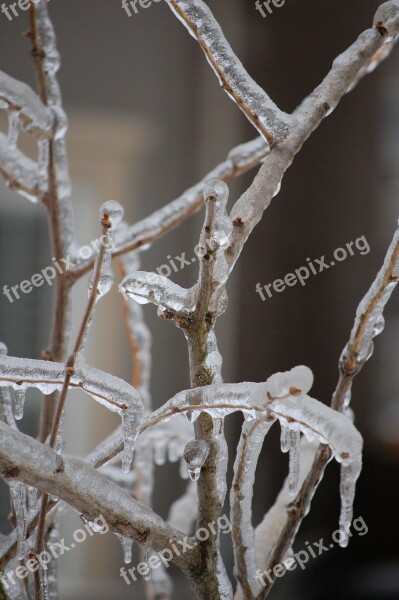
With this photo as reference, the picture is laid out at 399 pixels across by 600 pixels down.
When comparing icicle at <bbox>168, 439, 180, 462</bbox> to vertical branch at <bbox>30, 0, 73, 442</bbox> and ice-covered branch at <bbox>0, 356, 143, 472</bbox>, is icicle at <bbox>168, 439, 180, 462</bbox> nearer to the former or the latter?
vertical branch at <bbox>30, 0, 73, 442</bbox>

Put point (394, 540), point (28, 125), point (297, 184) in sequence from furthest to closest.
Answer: point (297, 184)
point (394, 540)
point (28, 125)

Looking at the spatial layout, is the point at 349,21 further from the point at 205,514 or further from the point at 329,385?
the point at 205,514

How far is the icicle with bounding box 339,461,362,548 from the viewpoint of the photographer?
278 mm

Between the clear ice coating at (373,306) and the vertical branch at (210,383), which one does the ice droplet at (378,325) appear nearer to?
the clear ice coating at (373,306)

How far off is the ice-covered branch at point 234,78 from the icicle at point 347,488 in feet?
0.56

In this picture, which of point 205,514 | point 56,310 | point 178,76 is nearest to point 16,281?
point 178,76

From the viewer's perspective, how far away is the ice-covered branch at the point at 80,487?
30 centimetres

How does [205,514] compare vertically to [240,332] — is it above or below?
below

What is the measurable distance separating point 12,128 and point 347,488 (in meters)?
0.33

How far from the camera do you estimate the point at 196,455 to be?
33cm

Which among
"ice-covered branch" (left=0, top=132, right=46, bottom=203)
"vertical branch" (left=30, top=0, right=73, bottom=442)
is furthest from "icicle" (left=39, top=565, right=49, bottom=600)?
"ice-covered branch" (left=0, top=132, right=46, bottom=203)

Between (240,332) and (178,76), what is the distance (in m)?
1.11

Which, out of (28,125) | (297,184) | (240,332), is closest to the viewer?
(28,125)

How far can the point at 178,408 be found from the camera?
32 cm
